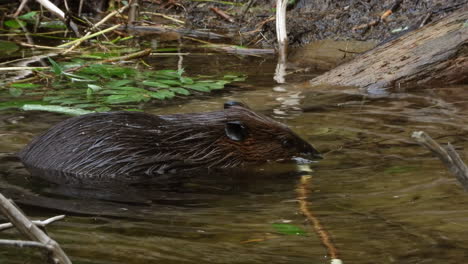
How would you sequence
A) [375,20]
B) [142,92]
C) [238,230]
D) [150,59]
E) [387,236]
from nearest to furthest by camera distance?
1. [387,236]
2. [238,230]
3. [142,92]
4. [150,59]
5. [375,20]

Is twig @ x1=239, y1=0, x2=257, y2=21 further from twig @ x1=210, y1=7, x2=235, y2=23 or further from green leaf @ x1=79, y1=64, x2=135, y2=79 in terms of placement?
green leaf @ x1=79, y1=64, x2=135, y2=79

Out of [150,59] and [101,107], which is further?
[150,59]

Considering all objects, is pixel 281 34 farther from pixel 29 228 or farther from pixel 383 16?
pixel 29 228

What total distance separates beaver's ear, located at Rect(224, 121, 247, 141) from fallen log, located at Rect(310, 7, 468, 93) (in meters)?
1.85

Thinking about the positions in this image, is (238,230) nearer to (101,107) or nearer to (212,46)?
(101,107)

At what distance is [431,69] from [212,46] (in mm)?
2964

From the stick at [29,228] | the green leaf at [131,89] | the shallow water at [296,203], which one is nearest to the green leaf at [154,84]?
the green leaf at [131,89]

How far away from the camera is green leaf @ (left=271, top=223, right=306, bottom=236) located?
2545mm

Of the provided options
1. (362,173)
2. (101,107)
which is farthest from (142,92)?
(362,173)

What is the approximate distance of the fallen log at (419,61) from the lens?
18.4 feet

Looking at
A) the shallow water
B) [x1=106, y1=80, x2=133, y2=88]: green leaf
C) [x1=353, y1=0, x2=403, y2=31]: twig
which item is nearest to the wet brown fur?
the shallow water

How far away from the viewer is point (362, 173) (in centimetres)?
355

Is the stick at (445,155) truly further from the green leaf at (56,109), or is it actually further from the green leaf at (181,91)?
the green leaf at (181,91)

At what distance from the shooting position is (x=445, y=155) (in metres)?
1.52
